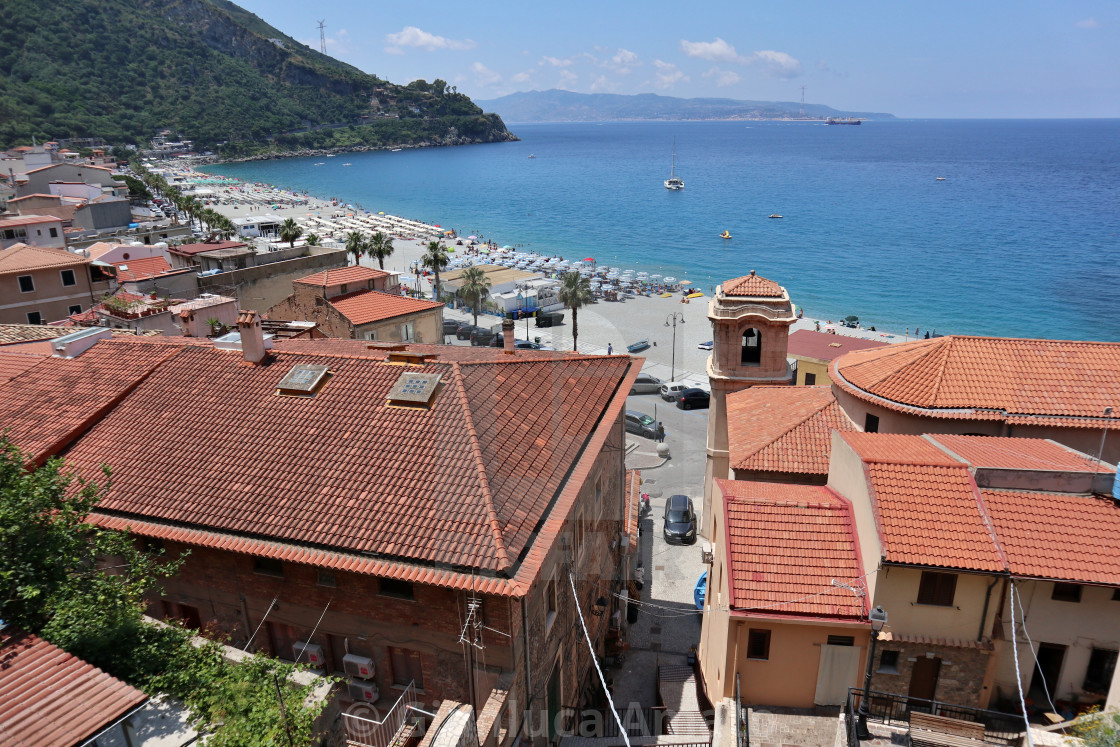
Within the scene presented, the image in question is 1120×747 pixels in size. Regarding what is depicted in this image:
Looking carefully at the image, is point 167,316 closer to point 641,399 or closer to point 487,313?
point 641,399

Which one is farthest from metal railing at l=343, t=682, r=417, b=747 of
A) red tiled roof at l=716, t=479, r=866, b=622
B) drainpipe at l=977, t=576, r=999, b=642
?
drainpipe at l=977, t=576, r=999, b=642

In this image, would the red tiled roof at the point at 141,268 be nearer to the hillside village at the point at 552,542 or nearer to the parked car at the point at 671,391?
the hillside village at the point at 552,542

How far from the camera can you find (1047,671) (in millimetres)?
14586

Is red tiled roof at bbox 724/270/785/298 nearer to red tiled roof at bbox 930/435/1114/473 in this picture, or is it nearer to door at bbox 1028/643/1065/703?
red tiled roof at bbox 930/435/1114/473

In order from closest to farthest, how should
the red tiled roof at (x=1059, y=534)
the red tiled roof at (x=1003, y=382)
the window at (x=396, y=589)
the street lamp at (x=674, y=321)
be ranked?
the red tiled roof at (x=1059, y=534), the window at (x=396, y=589), the red tiled roof at (x=1003, y=382), the street lamp at (x=674, y=321)

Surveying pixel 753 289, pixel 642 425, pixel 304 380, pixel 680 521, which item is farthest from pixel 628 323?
pixel 304 380

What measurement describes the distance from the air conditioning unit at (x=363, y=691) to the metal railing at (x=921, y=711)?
9.40m

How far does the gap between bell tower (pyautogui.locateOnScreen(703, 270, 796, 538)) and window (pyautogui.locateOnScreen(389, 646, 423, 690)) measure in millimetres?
16336

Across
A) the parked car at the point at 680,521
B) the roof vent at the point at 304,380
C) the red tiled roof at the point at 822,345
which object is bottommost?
the parked car at the point at 680,521

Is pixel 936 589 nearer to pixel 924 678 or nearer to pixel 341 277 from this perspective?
pixel 924 678

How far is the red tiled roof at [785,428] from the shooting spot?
866 inches

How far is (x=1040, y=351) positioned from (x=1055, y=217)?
150 metres

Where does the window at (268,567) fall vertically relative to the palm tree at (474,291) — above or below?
above

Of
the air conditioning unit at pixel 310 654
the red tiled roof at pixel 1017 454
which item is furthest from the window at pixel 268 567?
the red tiled roof at pixel 1017 454
